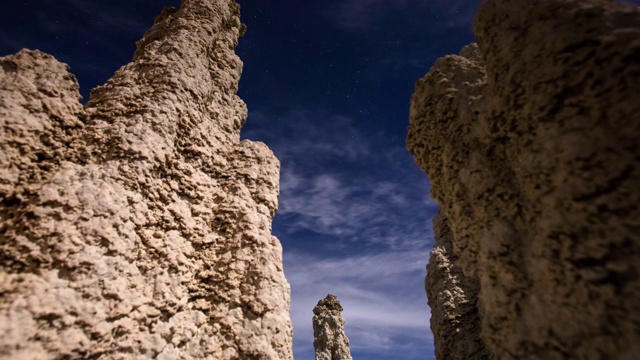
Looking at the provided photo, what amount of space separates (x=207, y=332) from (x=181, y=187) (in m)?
1.93

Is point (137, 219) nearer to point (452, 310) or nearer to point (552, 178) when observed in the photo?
point (552, 178)

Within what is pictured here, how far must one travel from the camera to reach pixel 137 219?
144 inches

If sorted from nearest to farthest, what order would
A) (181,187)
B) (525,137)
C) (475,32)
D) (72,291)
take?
(525,137) < (72,291) < (475,32) < (181,187)

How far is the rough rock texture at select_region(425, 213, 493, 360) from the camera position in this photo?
31.7 ft

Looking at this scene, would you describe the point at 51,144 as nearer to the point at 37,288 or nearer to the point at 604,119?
the point at 37,288

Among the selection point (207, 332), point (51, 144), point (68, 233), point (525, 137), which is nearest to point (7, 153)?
point (51, 144)

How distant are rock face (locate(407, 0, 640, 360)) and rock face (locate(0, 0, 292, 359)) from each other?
287cm

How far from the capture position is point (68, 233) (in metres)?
3.06

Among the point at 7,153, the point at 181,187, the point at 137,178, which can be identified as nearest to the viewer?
the point at 7,153

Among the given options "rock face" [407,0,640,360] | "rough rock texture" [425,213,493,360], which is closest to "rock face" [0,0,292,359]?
"rock face" [407,0,640,360]

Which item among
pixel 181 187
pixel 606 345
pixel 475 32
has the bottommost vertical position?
pixel 606 345

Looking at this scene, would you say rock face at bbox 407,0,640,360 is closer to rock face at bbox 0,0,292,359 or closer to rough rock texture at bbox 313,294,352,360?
rock face at bbox 0,0,292,359

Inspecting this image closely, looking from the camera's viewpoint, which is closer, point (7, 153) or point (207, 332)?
point (7, 153)

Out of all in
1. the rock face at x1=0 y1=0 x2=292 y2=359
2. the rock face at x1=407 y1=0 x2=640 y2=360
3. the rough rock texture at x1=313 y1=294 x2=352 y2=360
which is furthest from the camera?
the rough rock texture at x1=313 y1=294 x2=352 y2=360
